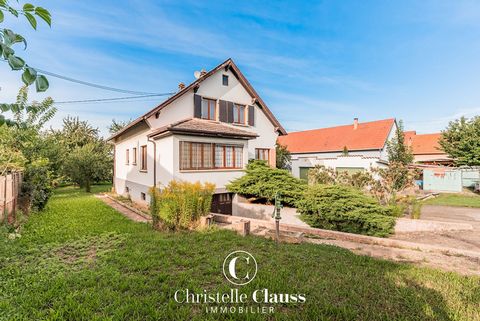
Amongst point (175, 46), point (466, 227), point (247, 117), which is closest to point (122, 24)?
point (175, 46)

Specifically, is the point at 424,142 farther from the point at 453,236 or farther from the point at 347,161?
the point at 453,236

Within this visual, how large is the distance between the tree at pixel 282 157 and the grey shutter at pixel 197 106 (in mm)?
10667

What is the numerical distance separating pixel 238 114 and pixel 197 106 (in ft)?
10.1

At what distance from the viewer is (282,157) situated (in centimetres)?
2516

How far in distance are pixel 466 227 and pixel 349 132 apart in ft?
84.0

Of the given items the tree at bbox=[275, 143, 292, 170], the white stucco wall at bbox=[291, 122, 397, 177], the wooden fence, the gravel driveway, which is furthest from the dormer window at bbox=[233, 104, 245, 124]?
the wooden fence

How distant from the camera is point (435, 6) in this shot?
9.25 meters

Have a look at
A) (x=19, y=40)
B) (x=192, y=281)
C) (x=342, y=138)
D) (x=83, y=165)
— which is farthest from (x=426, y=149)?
(x=19, y=40)

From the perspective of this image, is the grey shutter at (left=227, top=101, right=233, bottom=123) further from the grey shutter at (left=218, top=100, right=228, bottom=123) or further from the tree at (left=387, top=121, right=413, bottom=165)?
the tree at (left=387, top=121, right=413, bottom=165)

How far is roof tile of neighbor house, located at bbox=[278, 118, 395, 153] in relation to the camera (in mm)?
29828

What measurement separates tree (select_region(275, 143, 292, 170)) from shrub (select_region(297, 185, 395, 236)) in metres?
13.8

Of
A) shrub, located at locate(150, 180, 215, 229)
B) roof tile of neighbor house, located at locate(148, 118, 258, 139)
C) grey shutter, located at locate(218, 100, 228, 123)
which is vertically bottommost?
shrub, located at locate(150, 180, 215, 229)

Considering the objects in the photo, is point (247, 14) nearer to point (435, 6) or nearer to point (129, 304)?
point (435, 6)

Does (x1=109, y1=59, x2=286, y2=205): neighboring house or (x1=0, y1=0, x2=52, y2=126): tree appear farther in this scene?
(x1=109, y1=59, x2=286, y2=205): neighboring house
